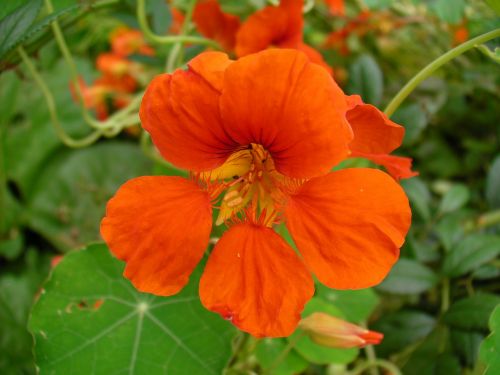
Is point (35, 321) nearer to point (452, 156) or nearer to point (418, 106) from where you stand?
point (418, 106)

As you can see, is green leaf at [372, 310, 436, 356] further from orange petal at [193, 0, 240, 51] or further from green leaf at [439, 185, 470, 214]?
orange petal at [193, 0, 240, 51]

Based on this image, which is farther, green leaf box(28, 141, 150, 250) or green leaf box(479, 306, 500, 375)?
green leaf box(28, 141, 150, 250)

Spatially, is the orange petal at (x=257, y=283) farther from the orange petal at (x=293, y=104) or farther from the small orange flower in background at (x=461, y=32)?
the small orange flower in background at (x=461, y=32)

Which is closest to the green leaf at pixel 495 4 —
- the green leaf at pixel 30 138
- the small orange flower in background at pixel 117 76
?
the small orange flower in background at pixel 117 76

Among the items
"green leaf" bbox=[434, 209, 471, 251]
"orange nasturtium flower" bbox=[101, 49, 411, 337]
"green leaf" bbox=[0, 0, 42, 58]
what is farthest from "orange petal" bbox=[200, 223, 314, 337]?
"green leaf" bbox=[434, 209, 471, 251]

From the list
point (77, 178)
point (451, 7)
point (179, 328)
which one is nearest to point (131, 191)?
point (179, 328)

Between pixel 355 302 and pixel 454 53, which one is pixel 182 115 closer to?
pixel 454 53

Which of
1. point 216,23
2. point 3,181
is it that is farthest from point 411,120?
point 3,181
